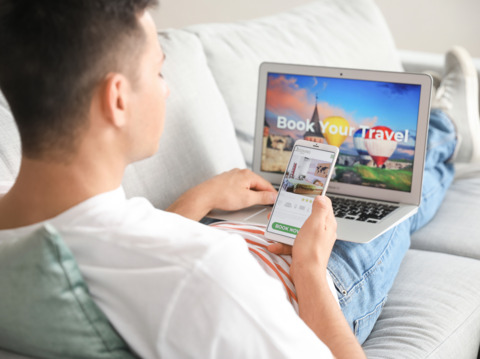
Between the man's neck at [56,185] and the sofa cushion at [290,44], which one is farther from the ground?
the sofa cushion at [290,44]

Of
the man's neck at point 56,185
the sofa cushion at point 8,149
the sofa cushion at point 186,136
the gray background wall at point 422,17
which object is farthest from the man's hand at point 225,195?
the gray background wall at point 422,17

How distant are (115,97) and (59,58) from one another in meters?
0.08

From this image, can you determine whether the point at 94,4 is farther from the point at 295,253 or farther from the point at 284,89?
the point at 284,89

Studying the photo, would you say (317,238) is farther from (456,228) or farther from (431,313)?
(456,228)

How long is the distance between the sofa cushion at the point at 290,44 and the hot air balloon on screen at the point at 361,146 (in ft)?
1.12

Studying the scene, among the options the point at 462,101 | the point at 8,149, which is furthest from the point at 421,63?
the point at 8,149

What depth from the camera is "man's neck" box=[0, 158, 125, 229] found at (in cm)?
76

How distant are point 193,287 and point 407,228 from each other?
38.0 inches

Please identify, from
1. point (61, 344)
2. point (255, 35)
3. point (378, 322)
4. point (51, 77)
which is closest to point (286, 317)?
point (61, 344)

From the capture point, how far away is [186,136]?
144 centimetres

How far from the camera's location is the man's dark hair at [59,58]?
0.71 metres

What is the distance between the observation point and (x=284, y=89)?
1.50m

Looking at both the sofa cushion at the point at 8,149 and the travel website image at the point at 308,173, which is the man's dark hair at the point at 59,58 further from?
the travel website image at the point at 308,173

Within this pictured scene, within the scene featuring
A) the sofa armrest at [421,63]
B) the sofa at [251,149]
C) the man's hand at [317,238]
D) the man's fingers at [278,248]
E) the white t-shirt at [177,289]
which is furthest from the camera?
the sofa armrest at [421,63]
